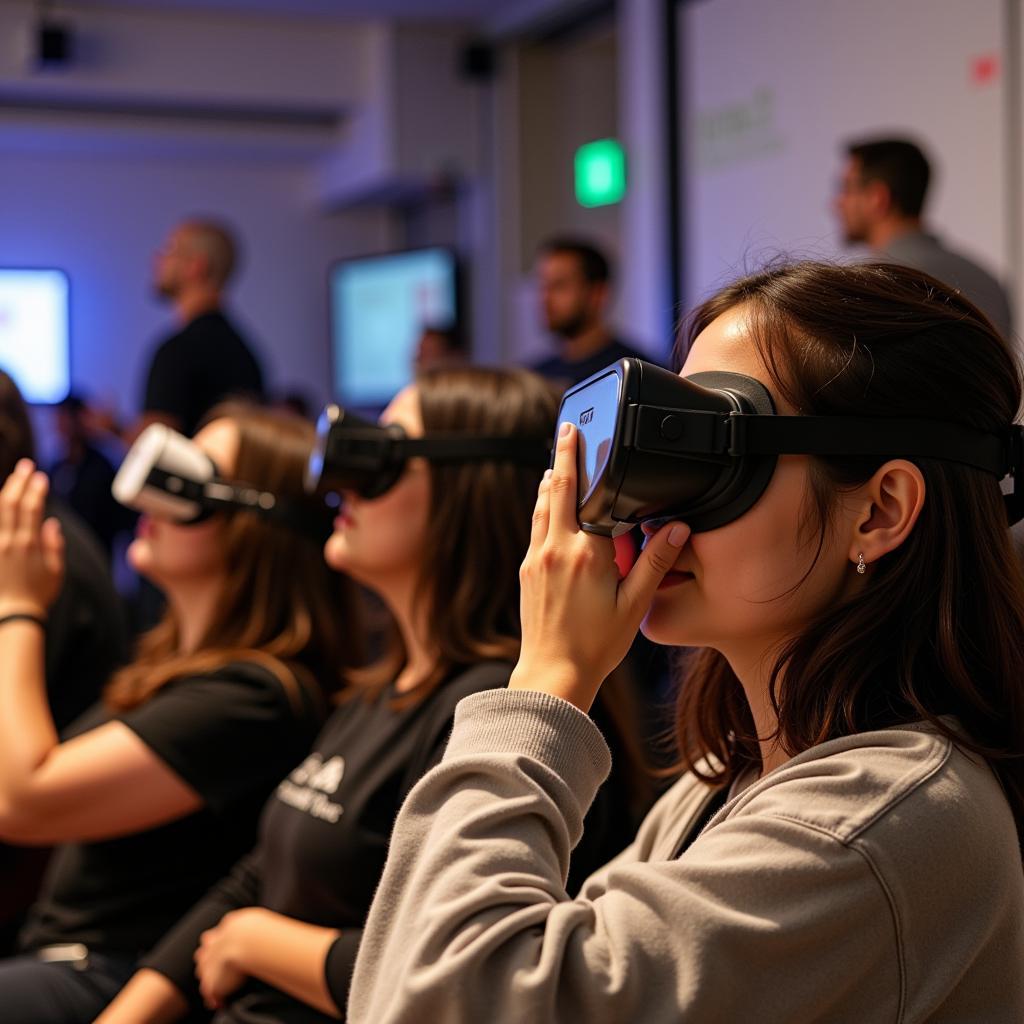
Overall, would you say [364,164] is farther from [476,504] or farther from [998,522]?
[998,522]

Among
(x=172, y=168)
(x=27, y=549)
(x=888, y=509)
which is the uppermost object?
(x=172, y=168)

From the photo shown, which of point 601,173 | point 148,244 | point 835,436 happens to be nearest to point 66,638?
point 835,436

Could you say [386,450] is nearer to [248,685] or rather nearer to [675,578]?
[248,685]

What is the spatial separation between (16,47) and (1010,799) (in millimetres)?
6571

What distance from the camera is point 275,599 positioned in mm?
2197

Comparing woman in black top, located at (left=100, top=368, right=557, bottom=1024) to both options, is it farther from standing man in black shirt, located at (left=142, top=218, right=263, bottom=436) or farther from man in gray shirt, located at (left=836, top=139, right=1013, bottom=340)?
standing man in black shirt, located at (left=142, top=218, right=263, bottom=436)

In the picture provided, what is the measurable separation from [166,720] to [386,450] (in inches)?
18.6

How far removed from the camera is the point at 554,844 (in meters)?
1.03

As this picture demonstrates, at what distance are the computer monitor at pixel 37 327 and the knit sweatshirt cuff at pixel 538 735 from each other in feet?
22.7

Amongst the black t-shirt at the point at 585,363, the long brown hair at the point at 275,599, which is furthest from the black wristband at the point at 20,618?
the black t-shirt at the point at 585,363

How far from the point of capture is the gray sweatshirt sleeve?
0.93 metres

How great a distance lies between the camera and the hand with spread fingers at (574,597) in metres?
1.09

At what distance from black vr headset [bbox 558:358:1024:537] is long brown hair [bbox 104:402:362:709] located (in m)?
1.11

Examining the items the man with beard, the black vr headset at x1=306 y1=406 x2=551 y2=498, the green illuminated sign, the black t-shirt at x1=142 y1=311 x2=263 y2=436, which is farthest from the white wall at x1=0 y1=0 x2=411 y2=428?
the black vr headset at x1=306 y1=406 x2=551 y2=498
